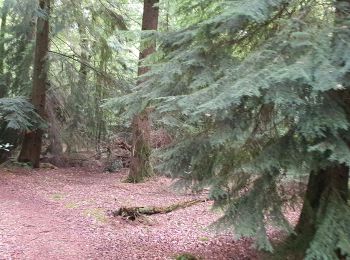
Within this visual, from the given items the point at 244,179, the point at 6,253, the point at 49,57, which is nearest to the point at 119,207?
the point at 6,253

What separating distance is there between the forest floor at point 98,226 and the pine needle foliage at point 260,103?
0.82 m

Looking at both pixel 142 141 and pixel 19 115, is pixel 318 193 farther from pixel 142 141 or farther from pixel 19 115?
pixel 19 115

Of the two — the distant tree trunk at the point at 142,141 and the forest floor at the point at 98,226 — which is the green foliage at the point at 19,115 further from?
the distant tree trunk at the point at 142,141

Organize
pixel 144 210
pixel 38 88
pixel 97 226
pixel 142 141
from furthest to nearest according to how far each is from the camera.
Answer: pixel 38 88
pixel 142 141
pixel 144 210
pixel 97 226

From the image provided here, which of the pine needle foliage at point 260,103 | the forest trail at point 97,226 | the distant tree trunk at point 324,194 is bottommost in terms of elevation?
the forest trail at point 97,226

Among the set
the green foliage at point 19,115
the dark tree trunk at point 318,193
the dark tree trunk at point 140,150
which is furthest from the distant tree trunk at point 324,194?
the green foliage at point 19,115

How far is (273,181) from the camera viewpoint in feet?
14.9

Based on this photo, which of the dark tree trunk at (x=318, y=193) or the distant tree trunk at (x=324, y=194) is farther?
the dark tree trunk at (x=318, y=193)

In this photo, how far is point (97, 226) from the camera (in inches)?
316

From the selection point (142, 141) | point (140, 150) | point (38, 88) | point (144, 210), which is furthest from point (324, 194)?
point (38, 88)

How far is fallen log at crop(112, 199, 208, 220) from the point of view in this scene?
8.62 meters

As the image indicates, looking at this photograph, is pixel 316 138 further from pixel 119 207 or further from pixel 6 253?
pixel 119 207

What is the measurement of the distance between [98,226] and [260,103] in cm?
493

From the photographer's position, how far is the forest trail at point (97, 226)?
6.57 metres
